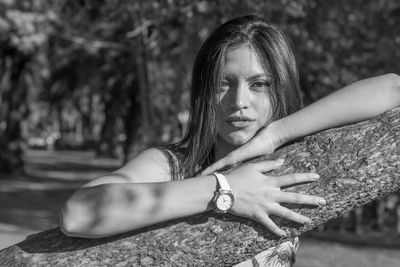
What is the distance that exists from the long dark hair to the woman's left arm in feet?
0.64

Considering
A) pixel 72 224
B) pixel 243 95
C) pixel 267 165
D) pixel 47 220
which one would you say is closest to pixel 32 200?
pixel 47 220

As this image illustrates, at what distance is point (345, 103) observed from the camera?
6.73ft

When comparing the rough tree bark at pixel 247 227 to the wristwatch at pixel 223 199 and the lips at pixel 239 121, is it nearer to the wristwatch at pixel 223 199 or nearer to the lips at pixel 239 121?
the wristwatch at pixel 223 199

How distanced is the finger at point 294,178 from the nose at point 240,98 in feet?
1.22

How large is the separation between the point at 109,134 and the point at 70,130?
36.0 metres

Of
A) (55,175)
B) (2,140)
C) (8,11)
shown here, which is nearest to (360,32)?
(8,11)

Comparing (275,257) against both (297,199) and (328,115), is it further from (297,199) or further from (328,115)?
(328,115)

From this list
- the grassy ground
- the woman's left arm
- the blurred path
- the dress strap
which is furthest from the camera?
the blurred path

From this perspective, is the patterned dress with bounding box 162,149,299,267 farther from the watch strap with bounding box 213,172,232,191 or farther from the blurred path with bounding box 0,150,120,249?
the blurred path with bounding box 0,150,120,249

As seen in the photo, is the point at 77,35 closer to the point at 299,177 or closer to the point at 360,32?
the point at 360,32

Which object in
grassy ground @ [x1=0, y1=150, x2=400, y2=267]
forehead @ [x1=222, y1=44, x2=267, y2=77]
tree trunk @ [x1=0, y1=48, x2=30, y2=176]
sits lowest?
grassy ground @ [x1=0, y1=150, x2=400, y2=267]

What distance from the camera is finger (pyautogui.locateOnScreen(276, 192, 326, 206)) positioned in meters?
1.85

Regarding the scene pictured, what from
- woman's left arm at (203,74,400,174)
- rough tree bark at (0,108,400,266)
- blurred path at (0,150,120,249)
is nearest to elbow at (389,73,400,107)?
woman's left arm at (203,74,400,174)

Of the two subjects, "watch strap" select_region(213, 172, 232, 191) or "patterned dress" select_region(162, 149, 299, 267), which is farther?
"patterned dress" select_region(162, 149, 299, 267)
